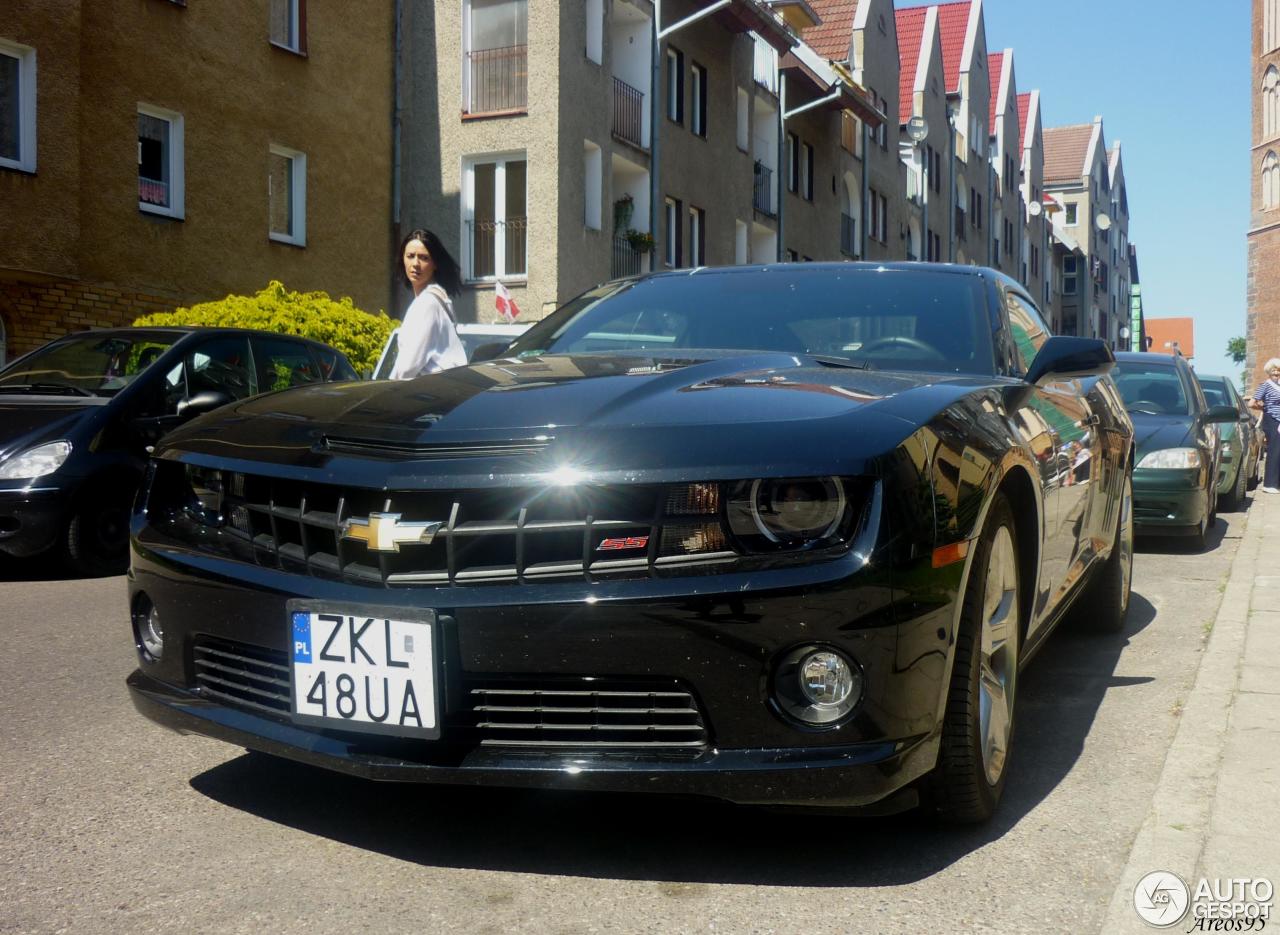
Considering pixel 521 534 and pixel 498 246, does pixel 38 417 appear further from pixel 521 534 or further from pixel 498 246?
pixel 498 246

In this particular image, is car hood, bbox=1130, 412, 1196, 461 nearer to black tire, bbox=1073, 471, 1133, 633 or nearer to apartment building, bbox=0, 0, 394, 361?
black tire, bbox=1073, 471, 1133, 633

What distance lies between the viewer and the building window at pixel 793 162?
34.4 meters

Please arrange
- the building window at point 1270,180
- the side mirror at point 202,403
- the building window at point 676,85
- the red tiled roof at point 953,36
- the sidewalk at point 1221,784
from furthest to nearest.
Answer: the building window at point 1270,180 → the red tiled roof at point 953,36 → the building window at point 676,85 → the side mirror at point 202,403 → the sidewalk at point 1221,784

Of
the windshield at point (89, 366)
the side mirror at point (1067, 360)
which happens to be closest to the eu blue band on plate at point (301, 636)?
the side mirror at point (1067, 360)

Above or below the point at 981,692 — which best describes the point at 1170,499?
below

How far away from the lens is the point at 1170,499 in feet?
32.3

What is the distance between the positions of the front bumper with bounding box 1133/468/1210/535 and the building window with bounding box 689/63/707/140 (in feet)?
63.5

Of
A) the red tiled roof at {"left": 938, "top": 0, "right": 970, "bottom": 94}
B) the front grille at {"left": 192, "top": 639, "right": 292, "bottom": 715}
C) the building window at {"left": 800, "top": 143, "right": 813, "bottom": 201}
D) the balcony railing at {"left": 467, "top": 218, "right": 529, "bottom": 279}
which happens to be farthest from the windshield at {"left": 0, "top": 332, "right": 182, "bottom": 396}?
the red tiled roof at {"left": 938, "top": 0, "right": 970, "bottom": 94}

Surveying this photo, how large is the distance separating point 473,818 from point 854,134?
3836 cm

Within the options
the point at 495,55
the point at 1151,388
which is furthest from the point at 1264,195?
the point at 1151,388

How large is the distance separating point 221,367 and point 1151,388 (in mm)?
7332

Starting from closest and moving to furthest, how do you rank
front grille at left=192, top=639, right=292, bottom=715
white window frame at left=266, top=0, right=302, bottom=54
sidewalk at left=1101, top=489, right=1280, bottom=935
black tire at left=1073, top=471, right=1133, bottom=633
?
sidewalk at left=1101, top=489, right=1280, bottom=935, front grille at left=192, top=639, right=292, bottom=715, black tire at left=1073, top=471, right=1133, bottom=633, white window frame at left=266, top=0, right=302, bottom=54

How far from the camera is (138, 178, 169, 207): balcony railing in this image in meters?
17.1

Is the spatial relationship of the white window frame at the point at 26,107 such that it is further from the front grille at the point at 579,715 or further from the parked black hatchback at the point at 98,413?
the front grille at the point at 579,715
